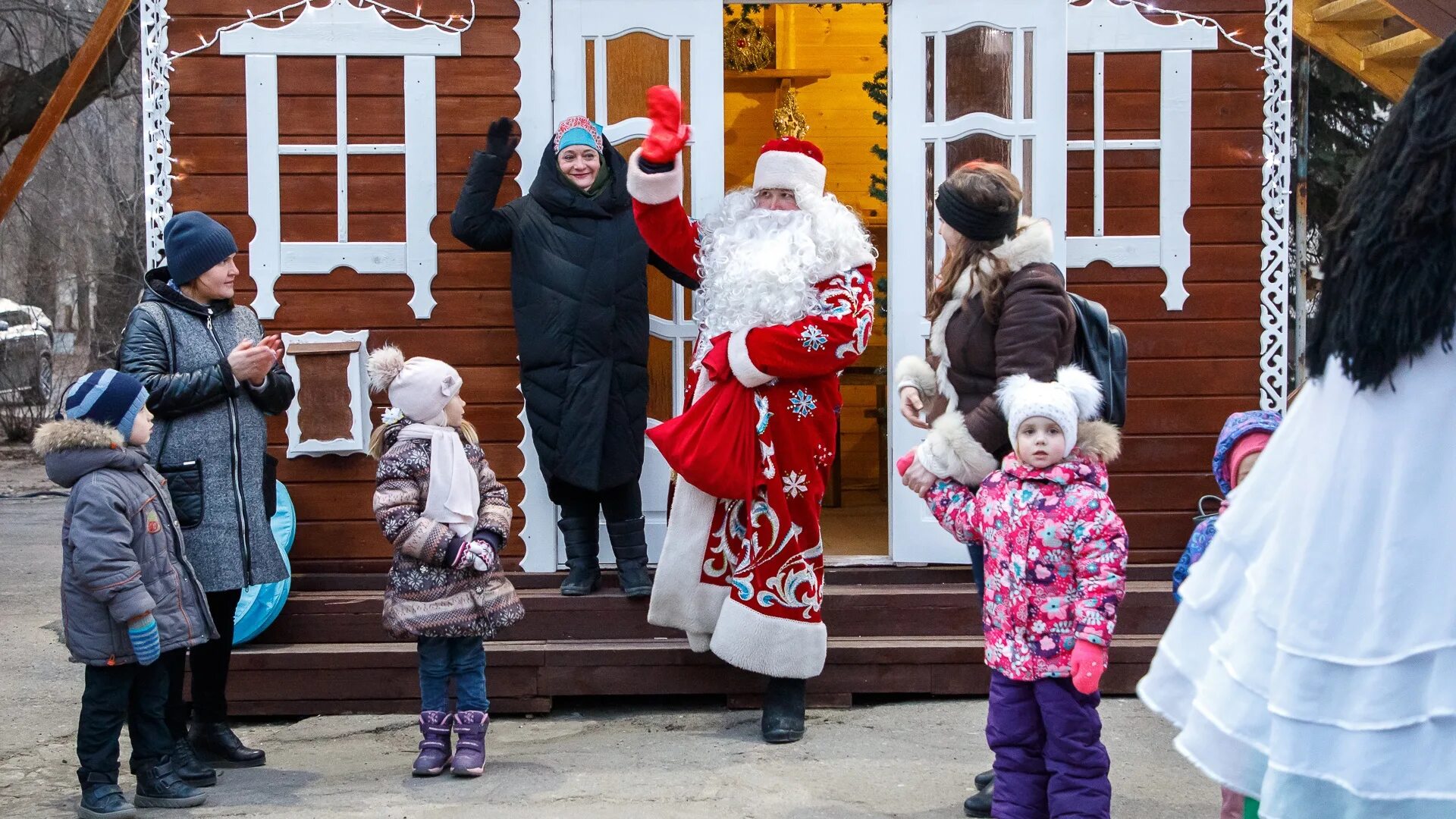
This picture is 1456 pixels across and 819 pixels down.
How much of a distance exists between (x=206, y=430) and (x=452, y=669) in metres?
0.97

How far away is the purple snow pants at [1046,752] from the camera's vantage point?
3410mm

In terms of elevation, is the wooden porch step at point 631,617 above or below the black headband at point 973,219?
below

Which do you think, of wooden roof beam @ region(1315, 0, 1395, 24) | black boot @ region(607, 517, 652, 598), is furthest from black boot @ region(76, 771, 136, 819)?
wooden roof beam @ region(1315, 0, 1395, 24)

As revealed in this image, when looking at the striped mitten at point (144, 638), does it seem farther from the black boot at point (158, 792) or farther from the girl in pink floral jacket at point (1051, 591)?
the girl in pink floral jacket at point (1051, 591)

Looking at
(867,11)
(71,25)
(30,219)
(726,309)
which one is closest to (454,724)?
(726,309)

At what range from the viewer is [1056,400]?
339 centimetres

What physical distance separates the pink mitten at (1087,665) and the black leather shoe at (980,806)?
82 centimetres

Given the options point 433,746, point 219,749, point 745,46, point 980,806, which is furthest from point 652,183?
point 745,46

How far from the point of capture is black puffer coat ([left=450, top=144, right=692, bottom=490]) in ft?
16.4

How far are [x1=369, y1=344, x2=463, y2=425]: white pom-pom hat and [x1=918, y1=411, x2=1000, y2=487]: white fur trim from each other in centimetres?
136

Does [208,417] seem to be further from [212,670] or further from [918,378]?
[918,378]

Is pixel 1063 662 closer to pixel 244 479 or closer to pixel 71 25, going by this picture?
pixel 244 479

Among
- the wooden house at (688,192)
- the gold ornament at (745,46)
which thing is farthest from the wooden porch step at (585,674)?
the gold ornament at (745,46)

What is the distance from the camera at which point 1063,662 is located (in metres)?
3.39
